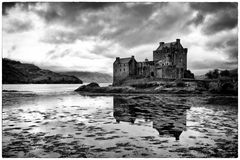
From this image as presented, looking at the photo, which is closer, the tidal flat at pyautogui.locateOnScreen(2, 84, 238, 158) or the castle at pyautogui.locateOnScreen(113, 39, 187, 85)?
the tidal flat at pyautogui.locateOnScreen(2, 84, 238, 158)

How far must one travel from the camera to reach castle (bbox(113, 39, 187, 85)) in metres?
30.8

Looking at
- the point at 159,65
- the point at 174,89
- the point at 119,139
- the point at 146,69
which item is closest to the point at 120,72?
the point at 146,69

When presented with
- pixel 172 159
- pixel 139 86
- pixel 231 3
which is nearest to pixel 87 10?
pixel 231 3

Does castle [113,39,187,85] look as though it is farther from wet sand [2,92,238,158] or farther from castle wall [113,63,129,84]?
wet sand [2,92,238,158]

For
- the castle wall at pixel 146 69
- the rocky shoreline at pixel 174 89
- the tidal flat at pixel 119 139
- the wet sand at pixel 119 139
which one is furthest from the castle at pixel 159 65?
the tidal flat at pixel 119 139

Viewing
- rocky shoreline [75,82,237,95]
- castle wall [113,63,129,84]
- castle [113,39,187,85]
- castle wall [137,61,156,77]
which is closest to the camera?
rocky shoreline [75,82,237,95]

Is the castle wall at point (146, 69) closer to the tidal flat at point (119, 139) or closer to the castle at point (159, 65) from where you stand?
the castle at point (159, 65)

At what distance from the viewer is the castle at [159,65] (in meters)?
30.8

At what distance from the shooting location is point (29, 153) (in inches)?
183

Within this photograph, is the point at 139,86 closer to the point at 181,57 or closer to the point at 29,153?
the point at 181,57

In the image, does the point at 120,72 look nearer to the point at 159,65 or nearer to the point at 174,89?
the point at 159,65

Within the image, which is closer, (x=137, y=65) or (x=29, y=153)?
(x=29, y=153)

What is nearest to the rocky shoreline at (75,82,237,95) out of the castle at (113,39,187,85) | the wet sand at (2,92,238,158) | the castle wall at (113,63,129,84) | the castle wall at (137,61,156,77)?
the castle at (113,39,187,85)

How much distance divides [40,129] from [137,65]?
29561 millimetres
